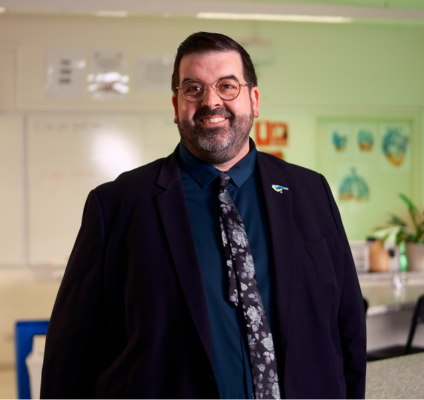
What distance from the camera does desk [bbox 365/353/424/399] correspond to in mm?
1416

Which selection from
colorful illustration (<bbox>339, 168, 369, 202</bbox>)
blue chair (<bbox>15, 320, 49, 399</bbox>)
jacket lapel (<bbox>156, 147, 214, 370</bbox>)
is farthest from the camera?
colorful illustration (<bbox>339, 168, 369, 202</bbox>)

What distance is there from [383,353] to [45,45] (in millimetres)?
3574

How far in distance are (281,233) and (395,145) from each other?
4506mm

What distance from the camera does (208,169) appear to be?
1304mm

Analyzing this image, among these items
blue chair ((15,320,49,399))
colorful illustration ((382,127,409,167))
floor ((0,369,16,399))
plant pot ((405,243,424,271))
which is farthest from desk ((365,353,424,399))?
colorful illustration ((382,127,409,167))

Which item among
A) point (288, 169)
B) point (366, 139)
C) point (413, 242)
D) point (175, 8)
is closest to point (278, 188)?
point (288, 169)

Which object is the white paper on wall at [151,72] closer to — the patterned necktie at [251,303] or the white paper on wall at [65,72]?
the white paper on wall at [65,72]

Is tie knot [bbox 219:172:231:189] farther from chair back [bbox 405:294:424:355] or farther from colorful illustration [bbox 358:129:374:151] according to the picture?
colorful illustration [bbox 358:129:374:151]

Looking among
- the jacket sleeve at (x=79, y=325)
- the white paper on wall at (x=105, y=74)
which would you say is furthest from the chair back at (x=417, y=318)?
the white paper on wall at (x=105, y=74)

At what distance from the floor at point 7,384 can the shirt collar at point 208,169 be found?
3.23 metres

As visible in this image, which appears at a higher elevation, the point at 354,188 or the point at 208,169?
the point at 208,169

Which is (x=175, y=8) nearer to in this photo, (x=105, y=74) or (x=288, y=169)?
(x=105, y=74)

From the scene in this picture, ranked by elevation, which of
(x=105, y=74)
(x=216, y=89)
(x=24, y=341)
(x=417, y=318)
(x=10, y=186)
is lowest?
(x=417, y=318)

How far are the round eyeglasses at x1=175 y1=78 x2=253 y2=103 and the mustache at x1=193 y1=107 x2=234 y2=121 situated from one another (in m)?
0.03
